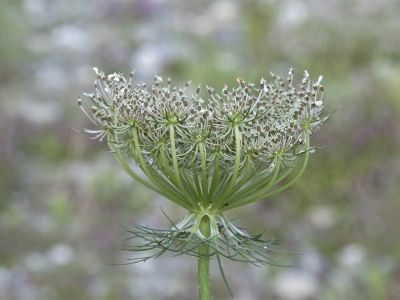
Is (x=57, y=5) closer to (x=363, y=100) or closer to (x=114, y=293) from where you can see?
(x=363, y=100)

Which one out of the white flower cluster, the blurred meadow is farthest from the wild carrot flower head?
the blurred meadow

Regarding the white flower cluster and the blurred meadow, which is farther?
the blurred meadow

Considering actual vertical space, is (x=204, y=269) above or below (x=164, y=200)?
below

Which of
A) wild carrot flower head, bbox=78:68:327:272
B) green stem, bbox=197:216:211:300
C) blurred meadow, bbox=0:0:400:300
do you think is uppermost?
blurred meadow, bbox=0:0:400:300

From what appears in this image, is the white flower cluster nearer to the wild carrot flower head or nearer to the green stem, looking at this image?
the wild carrot flower head

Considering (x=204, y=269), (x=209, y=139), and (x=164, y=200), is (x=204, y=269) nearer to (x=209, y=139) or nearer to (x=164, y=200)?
(x=209, y=139)

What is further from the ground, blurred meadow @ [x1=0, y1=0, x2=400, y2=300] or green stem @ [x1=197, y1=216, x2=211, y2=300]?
blurred meadow @ [x1=0, y1=0, x2=400, y2=300]

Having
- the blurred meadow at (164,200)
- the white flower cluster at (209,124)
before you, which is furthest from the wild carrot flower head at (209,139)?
the blurred meadow at (164,200)

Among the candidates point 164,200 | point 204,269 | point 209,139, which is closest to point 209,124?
point 209,139
